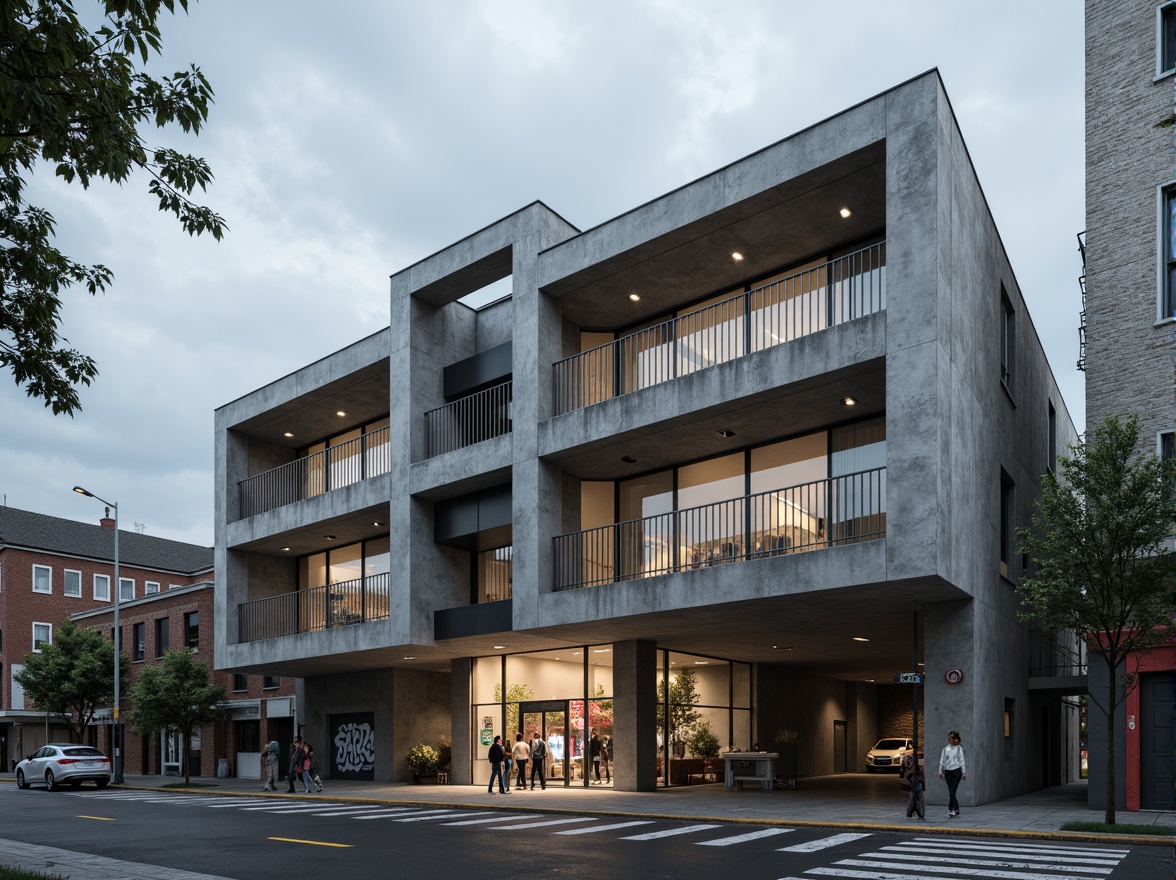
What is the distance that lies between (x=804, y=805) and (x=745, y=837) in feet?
20.3

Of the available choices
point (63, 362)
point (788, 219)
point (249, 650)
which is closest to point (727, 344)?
point (788, 219)

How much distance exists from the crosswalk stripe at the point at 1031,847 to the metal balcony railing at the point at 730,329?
10850 millimetres

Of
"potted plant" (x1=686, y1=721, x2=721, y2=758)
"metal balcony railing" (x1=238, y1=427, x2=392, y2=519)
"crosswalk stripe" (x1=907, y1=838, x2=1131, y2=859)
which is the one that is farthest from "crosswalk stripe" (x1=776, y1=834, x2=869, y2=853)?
"metal balcony railing" (x1=238, y1=427, x2=392, y2=519)

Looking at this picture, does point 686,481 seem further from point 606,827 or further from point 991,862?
point 991,862

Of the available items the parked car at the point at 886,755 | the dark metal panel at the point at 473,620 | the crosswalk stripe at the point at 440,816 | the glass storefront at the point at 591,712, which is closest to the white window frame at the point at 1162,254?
the glass storefront at the point at 591,712

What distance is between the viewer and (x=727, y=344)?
26.2 meters

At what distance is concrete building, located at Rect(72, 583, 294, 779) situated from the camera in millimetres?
41406

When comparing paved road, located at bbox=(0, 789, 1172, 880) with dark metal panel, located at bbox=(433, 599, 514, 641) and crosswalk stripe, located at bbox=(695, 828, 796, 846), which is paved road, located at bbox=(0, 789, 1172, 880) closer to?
crosswalk stripe, located at bbox=(695, 828, 796, 846)

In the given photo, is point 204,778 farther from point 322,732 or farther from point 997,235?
point 997,235

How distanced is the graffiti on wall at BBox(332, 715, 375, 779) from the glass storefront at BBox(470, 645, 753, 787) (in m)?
6.16

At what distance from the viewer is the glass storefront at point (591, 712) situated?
28719 mm

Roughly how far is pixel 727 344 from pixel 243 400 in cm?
1903

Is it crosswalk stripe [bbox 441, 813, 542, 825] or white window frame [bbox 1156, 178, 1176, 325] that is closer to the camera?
crosswalk stripe [bbox 441, 813, 542, 825]

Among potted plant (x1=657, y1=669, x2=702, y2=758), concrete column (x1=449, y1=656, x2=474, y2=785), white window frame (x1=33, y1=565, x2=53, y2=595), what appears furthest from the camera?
white window frame (x1=33, y1=565, x2=53, y2=595)
